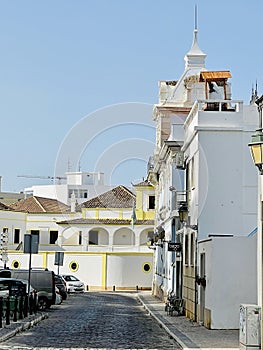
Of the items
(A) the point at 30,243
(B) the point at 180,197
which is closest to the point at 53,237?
(B) the point at 180,197

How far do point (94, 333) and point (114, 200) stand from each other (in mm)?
50160

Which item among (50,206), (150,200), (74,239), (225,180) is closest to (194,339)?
(225,180)

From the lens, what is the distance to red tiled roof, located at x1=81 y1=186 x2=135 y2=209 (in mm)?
70812

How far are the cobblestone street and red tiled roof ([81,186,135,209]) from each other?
1521 inches

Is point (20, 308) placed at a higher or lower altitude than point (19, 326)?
higher

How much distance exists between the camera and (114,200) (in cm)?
7225

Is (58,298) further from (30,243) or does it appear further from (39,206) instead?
(39,206)

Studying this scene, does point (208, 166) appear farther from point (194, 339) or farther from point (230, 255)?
point (194, 339)

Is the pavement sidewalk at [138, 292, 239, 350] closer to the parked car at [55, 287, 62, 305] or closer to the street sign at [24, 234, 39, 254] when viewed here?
the street sign at [24, 234, 39, 254]

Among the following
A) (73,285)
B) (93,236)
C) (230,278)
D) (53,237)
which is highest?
(53,237)

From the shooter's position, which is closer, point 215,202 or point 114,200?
point 215,202

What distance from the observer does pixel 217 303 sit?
74.2ft

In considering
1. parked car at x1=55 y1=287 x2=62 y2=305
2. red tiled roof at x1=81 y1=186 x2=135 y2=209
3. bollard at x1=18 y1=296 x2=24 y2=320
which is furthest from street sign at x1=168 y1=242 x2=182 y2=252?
red tiled roof at x1=81 y1=186 x2=135 y2=209

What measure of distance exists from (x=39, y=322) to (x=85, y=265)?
1385 inches
